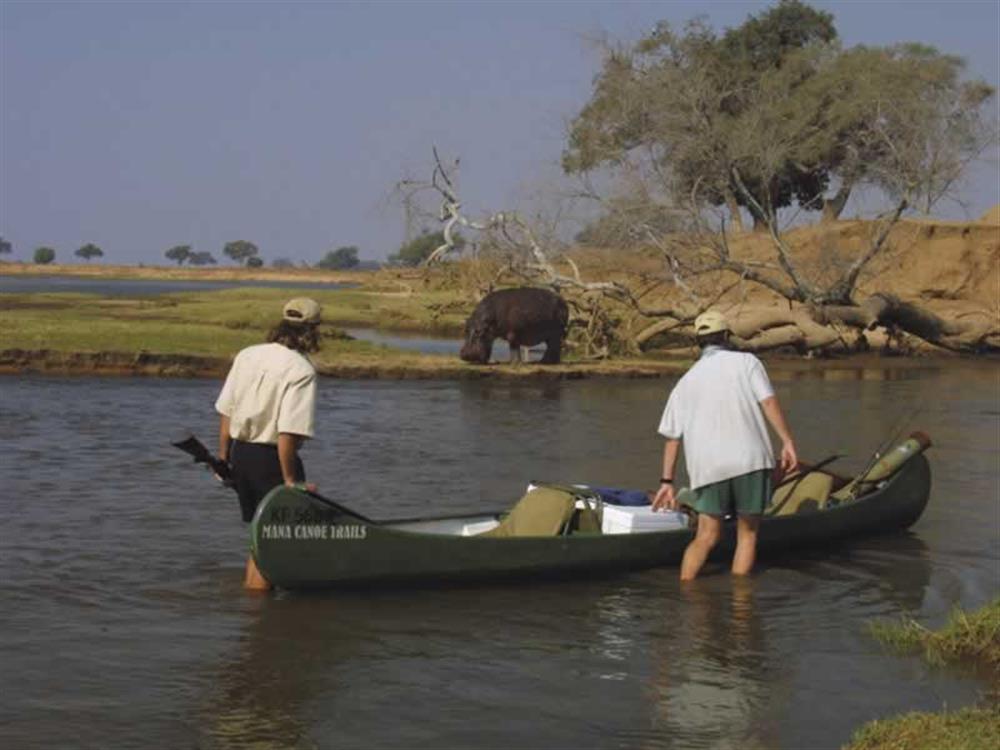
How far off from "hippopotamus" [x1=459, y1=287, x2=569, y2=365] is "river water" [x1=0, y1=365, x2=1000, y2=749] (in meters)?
10.1

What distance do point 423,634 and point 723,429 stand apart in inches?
89.4

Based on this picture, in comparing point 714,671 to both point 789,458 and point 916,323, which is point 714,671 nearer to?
point 789,458

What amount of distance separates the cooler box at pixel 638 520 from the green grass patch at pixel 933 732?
400cm

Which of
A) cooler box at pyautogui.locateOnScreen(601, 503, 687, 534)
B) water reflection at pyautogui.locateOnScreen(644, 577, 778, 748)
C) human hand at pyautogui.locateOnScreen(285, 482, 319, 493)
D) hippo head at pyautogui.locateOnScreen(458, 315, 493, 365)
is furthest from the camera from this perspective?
hippo head at pyautogui.locateOnScreen(458, 315, 493, 365)

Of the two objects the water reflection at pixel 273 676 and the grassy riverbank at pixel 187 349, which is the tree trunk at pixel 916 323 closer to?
the grassy riverbank at pixel 187 349

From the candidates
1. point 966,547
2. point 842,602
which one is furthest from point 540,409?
point 842,602

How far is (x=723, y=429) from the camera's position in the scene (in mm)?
10211

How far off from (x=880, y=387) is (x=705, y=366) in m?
18.0

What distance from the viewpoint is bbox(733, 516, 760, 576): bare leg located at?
10766mm

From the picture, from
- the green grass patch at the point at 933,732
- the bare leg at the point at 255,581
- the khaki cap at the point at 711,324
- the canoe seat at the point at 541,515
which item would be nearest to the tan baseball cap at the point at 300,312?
the bare leg at the point at 255,581

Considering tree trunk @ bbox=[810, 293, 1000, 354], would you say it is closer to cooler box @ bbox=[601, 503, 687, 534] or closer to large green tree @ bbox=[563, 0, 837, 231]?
large green tree @ bbox=[563, 0, 837, 231]

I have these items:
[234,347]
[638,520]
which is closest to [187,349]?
[234,347]

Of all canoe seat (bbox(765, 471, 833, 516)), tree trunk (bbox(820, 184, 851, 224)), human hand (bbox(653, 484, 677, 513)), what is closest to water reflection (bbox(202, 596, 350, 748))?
human hand (bbox(653, 484, 677, 513))

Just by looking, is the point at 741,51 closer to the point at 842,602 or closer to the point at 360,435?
the point at 360,435
